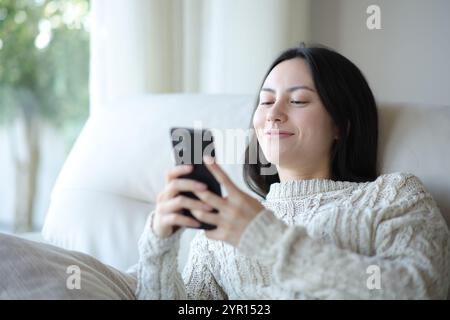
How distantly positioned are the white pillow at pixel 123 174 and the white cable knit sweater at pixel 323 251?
31 cm

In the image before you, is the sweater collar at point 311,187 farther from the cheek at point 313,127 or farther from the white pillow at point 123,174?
the white pillow at point 123,174

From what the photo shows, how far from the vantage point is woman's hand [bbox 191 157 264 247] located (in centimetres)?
87

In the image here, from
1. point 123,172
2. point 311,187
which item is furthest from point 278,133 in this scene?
point 123,172

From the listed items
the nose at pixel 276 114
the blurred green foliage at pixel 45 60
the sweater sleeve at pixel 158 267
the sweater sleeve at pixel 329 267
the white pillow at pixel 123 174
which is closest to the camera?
the sweater sleeve at pixel 329 267

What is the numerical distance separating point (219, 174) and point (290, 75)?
1.48 ft

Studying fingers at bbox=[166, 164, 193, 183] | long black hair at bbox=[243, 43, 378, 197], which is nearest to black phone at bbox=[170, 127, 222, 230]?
fingers at bbox=[166, 164, 193, 183]

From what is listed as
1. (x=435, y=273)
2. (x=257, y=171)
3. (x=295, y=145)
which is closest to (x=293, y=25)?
(x=257, y=171)

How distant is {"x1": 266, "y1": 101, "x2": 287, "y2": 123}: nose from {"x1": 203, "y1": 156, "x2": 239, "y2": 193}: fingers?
32 cm

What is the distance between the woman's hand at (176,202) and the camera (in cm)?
90

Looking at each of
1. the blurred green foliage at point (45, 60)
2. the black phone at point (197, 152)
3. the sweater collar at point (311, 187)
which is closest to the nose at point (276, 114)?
the sweater collar at point (311, 187)

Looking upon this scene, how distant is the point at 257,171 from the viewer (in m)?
1.44

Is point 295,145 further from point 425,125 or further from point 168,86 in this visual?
point 168,86
